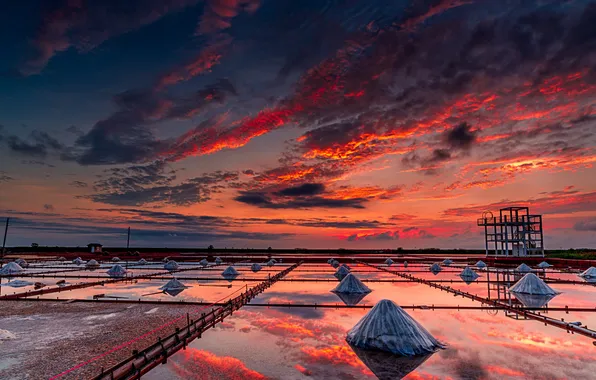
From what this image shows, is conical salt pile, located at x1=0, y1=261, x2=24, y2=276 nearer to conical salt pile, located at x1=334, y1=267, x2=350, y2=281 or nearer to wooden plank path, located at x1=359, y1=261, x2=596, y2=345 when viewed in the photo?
conical salt pile, located at x1=334, y1=267, x2=350, y2=281

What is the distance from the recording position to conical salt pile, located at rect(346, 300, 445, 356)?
1653cm

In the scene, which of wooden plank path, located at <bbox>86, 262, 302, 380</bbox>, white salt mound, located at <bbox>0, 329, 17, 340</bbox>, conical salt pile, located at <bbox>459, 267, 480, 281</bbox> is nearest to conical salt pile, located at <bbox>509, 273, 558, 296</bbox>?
conical salt pile, located at <bbox>459, 267, 480, 281</bbox>

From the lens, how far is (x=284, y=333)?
804 inches

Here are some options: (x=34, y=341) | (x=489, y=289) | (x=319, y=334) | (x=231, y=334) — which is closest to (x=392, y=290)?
(x=489, y=289)

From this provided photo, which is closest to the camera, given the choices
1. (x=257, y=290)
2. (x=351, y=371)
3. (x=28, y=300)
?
(x=351, y=371)

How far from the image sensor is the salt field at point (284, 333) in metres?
14.7

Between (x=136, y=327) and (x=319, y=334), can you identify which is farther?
(x=136, y=327)

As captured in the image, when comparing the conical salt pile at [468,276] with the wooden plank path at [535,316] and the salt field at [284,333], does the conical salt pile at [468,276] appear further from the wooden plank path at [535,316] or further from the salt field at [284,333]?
the wooden plank path at [535,316]

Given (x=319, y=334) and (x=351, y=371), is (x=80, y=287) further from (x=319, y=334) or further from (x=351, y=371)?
(x=351, y=371)

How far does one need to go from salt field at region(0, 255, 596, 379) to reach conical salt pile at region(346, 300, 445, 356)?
0.65ft

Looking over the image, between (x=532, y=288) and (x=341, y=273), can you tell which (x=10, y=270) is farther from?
(x=532, y=288)

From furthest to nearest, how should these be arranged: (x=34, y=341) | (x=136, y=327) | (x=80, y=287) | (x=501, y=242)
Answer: (x=501, y=242) < (x=80, y=287) < (x=136, y=327) < (x=34, y=341)

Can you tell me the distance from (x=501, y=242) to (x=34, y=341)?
8457 centimetres

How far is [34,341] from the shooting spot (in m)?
19.3
